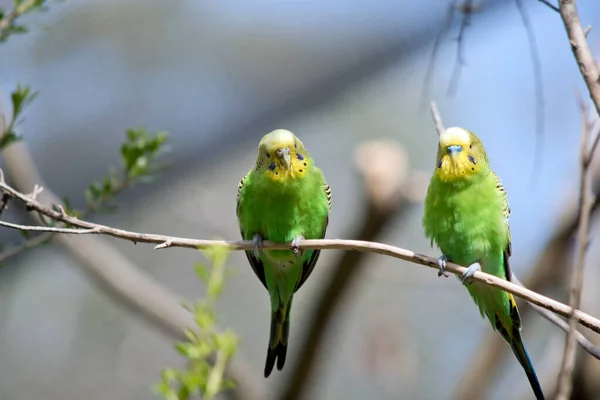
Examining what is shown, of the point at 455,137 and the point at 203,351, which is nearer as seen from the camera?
the point at 203,351

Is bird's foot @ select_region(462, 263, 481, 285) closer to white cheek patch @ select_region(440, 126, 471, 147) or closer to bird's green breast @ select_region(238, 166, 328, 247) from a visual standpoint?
white cheek patch @ select_region(440, 126, 471, 147)

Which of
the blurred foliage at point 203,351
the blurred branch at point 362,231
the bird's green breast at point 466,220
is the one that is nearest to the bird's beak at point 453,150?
the bird's green breast at point 466,220

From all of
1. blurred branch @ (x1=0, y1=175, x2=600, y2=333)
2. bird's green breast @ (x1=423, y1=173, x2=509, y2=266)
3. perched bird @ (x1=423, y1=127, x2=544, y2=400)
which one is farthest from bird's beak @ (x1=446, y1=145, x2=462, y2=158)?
blurred branch @ (x1=0, y1=175, x2=600, y2=333)

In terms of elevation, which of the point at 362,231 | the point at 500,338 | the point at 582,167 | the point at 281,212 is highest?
the point at 362,231

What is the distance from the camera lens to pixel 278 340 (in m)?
2.67

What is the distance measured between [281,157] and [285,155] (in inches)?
0.9

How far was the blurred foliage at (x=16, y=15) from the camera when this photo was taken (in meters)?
2.00

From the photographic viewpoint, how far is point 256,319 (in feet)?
22.1

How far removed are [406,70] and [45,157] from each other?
9.02 feet

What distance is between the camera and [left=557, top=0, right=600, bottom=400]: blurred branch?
117cm

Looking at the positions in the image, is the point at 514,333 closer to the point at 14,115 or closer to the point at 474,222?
the point at 474,222

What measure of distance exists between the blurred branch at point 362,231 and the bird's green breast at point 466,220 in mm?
1602

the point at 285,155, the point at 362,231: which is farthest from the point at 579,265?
the point at 362,231

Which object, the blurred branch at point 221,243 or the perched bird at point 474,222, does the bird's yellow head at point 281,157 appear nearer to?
the perched bird at point 474,222
